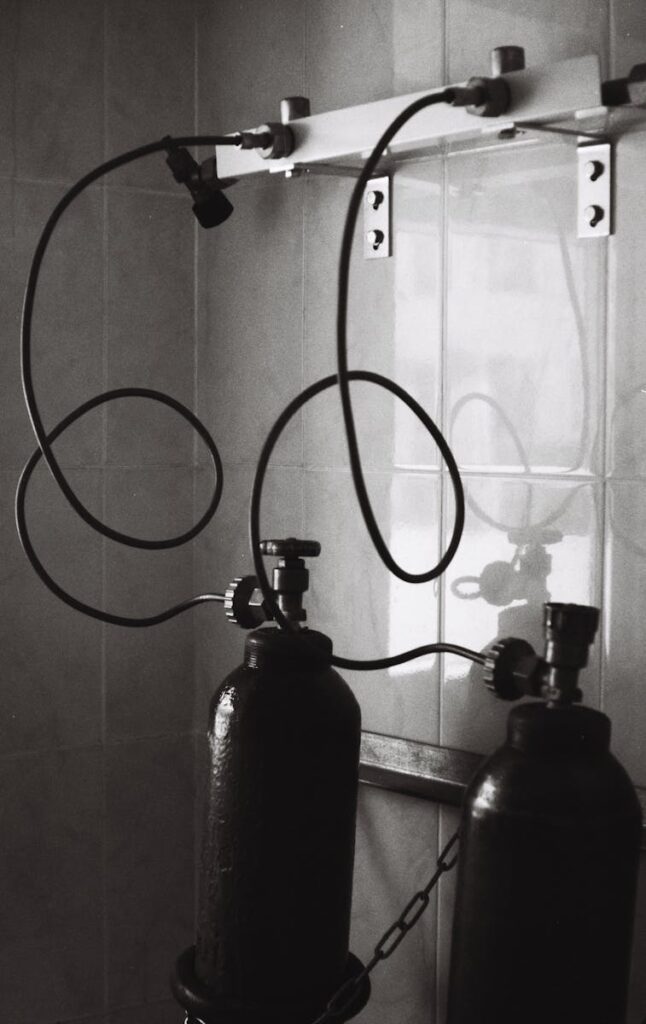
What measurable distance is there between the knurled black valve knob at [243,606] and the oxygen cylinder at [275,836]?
71 millimetres

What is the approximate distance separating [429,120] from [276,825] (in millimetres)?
675

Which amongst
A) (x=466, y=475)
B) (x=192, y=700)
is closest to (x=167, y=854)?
(x=192, y=700)

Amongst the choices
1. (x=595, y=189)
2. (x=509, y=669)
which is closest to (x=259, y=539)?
(x=509, y=669)

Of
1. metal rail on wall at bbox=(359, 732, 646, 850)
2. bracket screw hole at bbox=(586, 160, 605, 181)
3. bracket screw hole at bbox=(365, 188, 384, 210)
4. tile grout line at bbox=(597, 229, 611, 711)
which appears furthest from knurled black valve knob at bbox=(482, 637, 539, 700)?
bracket screw hole at bbox=(365, 188, 384, 210)

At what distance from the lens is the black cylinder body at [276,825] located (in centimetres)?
122

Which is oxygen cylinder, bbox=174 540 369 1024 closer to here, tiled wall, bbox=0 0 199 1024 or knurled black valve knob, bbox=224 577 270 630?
knurled black valve knob, bbox=224 577 270 630

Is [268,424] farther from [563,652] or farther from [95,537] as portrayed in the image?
[563,652]

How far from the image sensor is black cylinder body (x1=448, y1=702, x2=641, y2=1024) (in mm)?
1023

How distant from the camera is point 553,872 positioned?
103cm

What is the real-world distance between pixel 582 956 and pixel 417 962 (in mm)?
452

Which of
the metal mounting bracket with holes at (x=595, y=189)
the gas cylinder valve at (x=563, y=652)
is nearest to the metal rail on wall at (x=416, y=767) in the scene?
the gas cylinder valve at (x=563, y=652)

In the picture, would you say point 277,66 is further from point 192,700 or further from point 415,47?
point 192,700

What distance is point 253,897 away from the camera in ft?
4.02

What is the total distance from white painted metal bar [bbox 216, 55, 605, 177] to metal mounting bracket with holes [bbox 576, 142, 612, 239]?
2.9 inches
